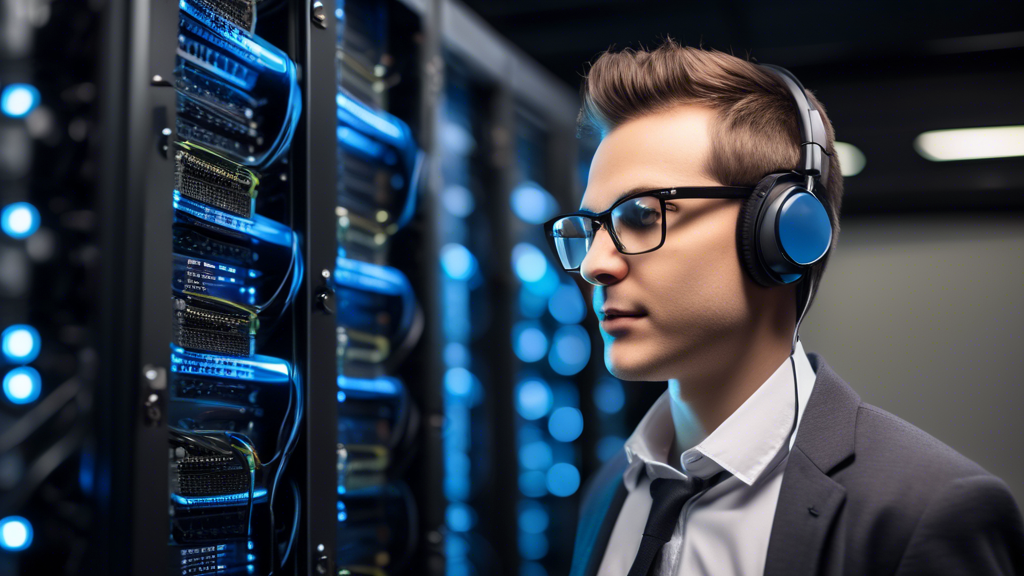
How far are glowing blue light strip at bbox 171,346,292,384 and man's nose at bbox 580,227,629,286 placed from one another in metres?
0.55

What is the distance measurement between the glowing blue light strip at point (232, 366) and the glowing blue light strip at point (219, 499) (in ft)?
0.59

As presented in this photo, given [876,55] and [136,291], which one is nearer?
[136,291]

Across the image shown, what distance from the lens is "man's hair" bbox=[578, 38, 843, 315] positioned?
108 centimetres

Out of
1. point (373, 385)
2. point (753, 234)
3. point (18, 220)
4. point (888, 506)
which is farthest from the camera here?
point (373, 385)

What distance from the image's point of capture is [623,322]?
3.53ft

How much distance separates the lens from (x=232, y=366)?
118 cm

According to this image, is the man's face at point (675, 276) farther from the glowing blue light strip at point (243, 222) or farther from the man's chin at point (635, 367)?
the glowing blue light strip at point (243, 222)

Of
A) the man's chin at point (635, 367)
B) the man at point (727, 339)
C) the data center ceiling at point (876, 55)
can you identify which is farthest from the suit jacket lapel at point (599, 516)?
the data center ceiling at point (876, 55)

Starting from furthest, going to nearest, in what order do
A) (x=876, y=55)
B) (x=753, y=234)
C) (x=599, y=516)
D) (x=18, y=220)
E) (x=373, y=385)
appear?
(x=876, y=55)
(x=373, y=385)
(x=599, y=516)
(x=18, y=220)
(x=753, y=234)

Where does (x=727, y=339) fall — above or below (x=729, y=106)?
below

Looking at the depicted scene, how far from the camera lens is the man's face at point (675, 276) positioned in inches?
40.9

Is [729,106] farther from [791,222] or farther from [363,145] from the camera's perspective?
[363,145]

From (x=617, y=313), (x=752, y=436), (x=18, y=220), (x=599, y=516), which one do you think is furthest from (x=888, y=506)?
(x=18, y=220)

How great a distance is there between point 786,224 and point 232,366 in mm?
849
